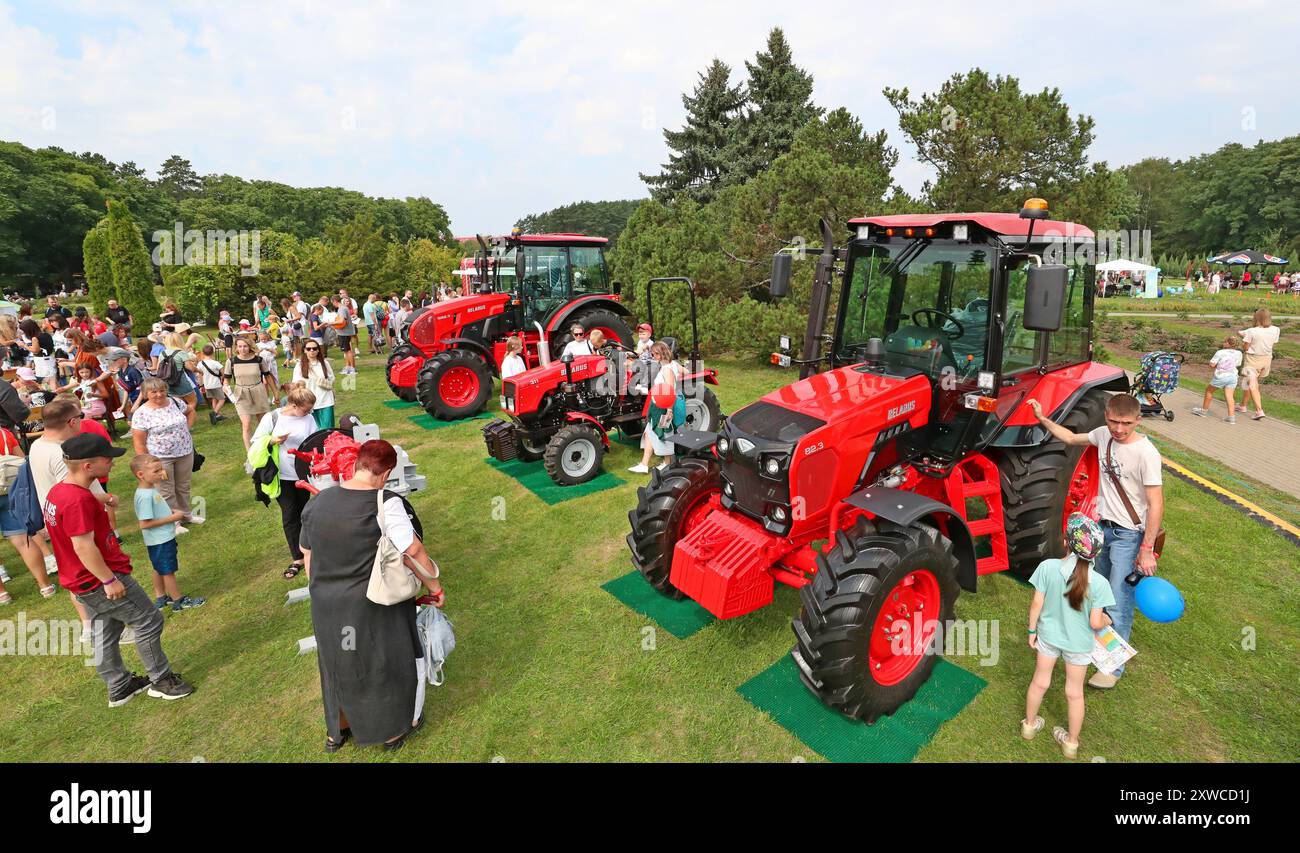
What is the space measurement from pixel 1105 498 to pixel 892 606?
1.35 meters

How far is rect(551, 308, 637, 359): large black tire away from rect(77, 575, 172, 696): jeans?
6637 millimetres

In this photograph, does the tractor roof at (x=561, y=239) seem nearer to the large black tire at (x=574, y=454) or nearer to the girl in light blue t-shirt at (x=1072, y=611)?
the large black tire at (x=574, y=454)

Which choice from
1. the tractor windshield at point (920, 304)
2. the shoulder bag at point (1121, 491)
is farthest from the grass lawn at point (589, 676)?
the tractor windshield at point (920, 304)

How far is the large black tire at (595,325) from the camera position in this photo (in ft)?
32.0

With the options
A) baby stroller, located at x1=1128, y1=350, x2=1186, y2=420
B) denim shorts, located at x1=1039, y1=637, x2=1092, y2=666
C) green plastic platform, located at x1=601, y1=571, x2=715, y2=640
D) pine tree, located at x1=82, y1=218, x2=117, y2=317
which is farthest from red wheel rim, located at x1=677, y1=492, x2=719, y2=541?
pine tree, located at x1=82, y1=218, x2=117, y2=317

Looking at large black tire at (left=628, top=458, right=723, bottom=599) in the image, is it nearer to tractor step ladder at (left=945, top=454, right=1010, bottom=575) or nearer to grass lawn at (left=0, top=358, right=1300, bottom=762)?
grass lawn at (left=0, top=358, right=1300, bottom=762)

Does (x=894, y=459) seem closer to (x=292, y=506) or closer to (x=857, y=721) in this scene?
(x=857, y=721)

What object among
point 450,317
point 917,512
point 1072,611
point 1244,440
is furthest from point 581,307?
point 1244,440

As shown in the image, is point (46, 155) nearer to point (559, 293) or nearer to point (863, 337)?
point (559, 293)

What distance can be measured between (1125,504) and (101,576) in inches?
222

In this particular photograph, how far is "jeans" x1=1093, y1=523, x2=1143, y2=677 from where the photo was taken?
3387 mm

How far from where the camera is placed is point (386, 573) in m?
2.90
